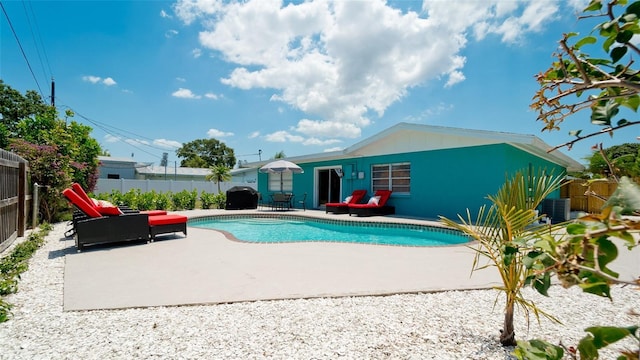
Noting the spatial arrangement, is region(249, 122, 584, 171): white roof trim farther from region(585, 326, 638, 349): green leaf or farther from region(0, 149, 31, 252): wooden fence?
region(0, 149, 31, 252): wooden fence

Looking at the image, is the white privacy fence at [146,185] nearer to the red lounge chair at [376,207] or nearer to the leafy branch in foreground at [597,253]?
the red lounge chair at [376,207]

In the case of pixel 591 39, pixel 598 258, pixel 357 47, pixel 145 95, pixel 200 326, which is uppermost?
pixel 145 95

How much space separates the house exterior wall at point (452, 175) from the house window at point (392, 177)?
0.23m

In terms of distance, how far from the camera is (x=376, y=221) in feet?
35.2

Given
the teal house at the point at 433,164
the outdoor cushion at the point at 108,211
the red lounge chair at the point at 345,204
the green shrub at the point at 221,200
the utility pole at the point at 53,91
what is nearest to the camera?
the outdoor cushion at the point at 108,211

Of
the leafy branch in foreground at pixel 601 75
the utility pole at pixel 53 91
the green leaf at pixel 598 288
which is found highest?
the utility pole at pixel 53 91

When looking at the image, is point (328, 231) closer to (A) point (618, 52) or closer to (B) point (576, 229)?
(A) point (618, 52)

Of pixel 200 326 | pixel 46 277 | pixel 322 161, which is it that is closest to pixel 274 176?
pixel 322 161

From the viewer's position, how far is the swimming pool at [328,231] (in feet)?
30.2

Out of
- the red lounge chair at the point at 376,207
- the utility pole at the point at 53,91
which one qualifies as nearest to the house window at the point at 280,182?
the red lounge chair at the point at 376,207

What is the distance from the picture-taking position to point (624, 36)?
755mm

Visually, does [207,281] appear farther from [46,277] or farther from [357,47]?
[357,47]

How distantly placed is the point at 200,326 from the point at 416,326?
2.07m

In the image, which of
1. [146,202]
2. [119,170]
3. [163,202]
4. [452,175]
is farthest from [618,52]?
[119,170]
